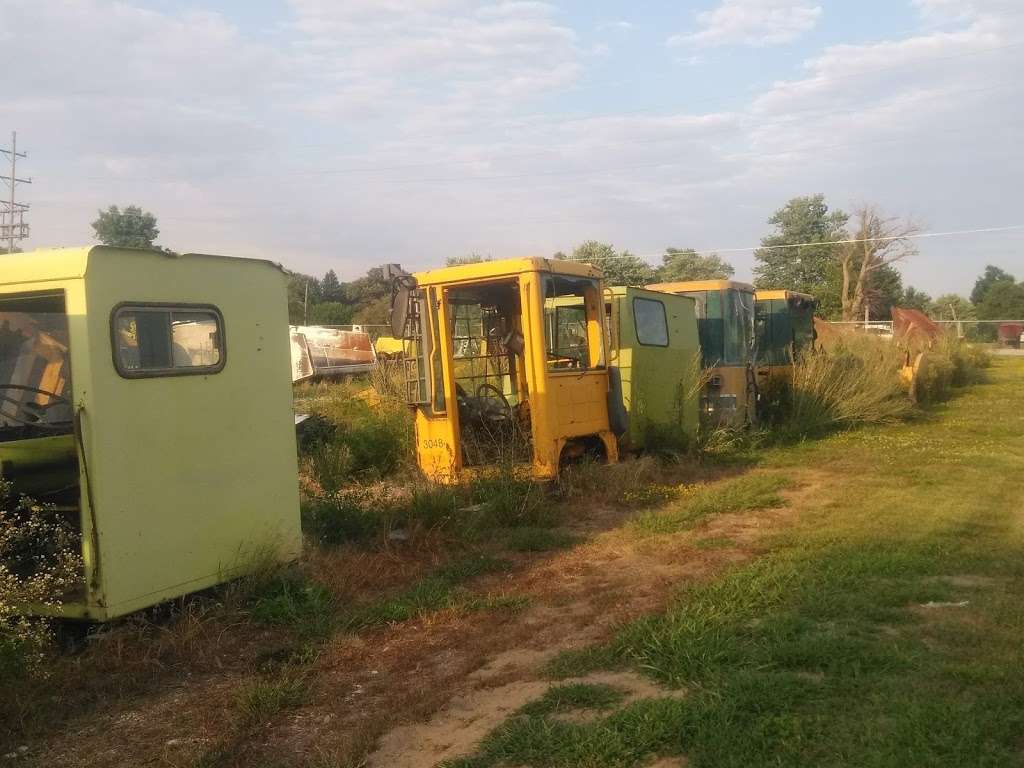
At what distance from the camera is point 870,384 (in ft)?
48.6

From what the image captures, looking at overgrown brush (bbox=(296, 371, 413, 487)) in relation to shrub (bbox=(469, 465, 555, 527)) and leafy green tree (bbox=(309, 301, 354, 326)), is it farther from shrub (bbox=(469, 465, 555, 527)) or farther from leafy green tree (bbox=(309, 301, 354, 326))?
leafy green tree (bbox=(309, 301, 354, 326))

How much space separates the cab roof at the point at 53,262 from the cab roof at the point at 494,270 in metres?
3.84

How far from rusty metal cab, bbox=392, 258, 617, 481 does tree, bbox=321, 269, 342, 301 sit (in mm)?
51048

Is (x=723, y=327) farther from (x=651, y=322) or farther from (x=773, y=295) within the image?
(x=651, y=322)

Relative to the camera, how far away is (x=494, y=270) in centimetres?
871

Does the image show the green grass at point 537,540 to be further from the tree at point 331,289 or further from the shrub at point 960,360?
the tree at point 331,289

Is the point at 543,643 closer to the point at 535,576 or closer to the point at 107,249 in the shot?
the point at 535,576

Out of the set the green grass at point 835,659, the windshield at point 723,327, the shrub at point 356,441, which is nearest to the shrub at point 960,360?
the windshield at point 723,327

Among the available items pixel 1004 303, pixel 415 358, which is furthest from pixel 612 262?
pixel 1004 303

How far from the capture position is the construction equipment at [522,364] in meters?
8.61

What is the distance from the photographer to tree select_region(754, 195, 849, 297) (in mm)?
47938

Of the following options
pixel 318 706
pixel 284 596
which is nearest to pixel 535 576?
pixel 284 596

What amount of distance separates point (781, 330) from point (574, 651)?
12796mm

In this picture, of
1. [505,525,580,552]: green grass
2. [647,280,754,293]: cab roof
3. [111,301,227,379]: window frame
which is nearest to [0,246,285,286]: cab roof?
[111,301,227,379]: window frame
